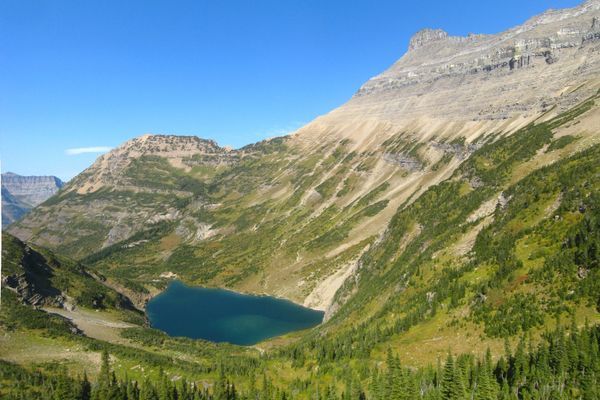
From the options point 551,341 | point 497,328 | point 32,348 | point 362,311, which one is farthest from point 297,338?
point 551,341

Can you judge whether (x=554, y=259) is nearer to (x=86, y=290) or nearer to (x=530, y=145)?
(x=530, y=145)

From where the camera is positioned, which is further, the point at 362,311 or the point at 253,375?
the point at 362,311

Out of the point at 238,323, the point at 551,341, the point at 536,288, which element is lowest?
the point at 238,323

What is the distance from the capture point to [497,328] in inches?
2783

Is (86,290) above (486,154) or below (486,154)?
below

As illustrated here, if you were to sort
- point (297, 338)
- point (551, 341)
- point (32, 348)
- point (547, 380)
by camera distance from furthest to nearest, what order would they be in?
point (297, 338)
point (32, 348)
point (551, 341)
point (547, 380)

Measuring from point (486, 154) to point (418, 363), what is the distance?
121 meters

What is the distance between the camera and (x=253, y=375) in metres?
94.0

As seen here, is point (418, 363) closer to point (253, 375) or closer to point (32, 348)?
point (253, 375)

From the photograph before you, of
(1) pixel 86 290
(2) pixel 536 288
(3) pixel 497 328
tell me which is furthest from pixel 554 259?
(1) pixel 86 290

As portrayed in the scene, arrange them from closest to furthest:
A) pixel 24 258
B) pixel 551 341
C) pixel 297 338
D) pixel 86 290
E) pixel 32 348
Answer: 1. pixel 551 341
2. pixel 32 348
3. pixel 297 338
4. pixel 24 258
5. pixel 86 290

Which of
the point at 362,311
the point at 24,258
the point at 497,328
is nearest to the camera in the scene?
the point at 497,328

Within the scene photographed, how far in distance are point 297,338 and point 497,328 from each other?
9142 centimetres

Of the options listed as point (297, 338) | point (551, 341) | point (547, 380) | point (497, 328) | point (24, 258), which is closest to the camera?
point (547, 380)
